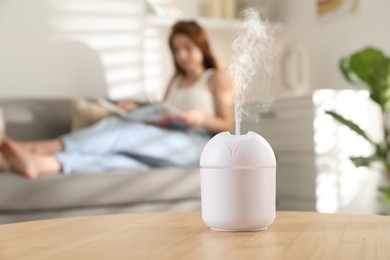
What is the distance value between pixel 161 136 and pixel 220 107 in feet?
1.47

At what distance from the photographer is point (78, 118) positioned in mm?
2934

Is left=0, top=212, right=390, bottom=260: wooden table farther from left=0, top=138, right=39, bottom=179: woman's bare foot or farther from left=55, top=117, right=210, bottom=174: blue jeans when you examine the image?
left=55, top=117, right=210, bottom=174: blue jeans

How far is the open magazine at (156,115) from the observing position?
2.79 meters

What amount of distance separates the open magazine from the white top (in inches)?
6.0

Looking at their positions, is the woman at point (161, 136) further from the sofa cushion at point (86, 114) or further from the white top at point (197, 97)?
the sofa cushion at point (86, 114)

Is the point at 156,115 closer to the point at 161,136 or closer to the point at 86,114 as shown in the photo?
the point at 161,136

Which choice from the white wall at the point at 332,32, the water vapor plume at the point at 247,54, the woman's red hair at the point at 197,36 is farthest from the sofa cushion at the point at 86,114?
the water vapor plume at the point at 247,54

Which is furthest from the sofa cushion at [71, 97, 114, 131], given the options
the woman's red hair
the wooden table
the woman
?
the wooden table

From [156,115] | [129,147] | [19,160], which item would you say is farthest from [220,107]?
[19,160]

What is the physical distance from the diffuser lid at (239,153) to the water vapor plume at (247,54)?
0.06 metres

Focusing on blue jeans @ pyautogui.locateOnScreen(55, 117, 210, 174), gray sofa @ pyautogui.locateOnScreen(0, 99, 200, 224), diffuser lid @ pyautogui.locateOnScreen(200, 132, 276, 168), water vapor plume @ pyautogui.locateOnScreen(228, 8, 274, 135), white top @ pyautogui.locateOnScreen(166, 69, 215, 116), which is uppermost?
water vapor plume @ pyautogui.locateOnScreen(228, 8, 274, 135)

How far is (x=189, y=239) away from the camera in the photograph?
0.80 meters

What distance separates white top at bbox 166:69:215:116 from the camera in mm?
3064

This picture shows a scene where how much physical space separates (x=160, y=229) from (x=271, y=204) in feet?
0.53
